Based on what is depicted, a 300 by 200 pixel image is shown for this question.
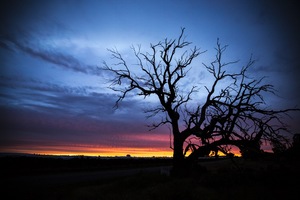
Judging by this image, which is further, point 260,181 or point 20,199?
point 260,181

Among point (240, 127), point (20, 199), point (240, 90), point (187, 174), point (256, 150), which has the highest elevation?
point (240, 90)

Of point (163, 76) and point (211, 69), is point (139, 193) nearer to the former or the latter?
point (163, 76)

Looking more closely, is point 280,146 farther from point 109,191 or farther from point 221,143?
point 109,191

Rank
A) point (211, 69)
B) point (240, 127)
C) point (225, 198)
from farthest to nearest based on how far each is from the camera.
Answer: point (211, 69) < point (240, 127) < point (225, 198)

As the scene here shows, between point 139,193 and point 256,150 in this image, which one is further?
point 256,150

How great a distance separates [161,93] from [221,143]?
558 cm

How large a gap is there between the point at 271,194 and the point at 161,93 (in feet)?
32.0

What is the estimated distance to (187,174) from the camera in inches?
645

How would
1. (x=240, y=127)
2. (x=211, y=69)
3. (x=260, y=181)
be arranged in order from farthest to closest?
(x=211, y=69) → (x=240, y=127) → (x=260, y=181)

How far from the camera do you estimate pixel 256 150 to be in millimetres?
14539

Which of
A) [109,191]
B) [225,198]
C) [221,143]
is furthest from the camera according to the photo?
[221,143]

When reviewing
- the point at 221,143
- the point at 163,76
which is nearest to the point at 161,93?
the point at 163,76

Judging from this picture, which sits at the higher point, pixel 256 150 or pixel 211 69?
pixel 211 69

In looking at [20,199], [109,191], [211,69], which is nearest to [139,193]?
[109,191]
